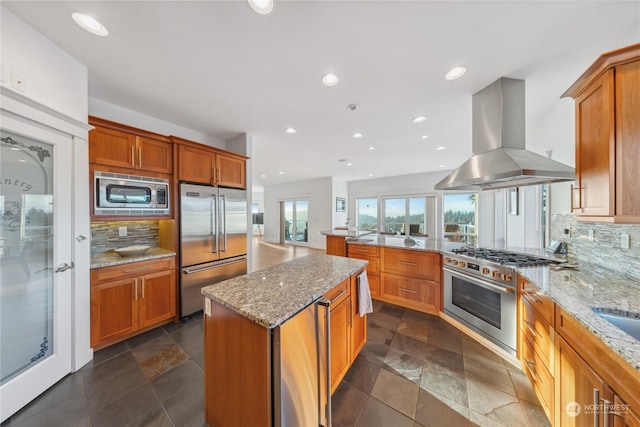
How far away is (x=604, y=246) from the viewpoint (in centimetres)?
178

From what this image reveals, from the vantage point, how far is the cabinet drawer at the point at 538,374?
1.33 meters

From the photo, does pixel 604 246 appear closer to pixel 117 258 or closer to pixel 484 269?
pixel 484 269

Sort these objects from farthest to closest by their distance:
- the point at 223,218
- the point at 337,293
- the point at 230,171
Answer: the point at 230,171, the point at 223,218, the point at 337,293

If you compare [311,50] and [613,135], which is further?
[311,50]

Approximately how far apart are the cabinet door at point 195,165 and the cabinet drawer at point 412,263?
2.70 m

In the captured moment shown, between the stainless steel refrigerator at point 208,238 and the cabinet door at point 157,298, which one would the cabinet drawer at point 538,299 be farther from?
the cabinet door at point 157,298

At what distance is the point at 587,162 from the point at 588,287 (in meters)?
0.83

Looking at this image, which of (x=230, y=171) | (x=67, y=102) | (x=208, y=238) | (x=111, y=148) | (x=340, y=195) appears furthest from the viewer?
(x=340, y=195)

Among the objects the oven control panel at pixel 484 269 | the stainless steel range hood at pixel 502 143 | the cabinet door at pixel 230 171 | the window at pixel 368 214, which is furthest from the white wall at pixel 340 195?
the stainless steel range hood at pixel 502 143

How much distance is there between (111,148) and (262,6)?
2.11 metres

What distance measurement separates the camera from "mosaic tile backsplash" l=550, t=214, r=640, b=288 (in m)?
1.54

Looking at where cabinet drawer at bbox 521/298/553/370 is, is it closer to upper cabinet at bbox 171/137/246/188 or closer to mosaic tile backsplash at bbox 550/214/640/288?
mosaic tile backsplash at bbox 550/214/640/288

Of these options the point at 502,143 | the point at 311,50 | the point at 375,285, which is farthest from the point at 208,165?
the point at 502,143

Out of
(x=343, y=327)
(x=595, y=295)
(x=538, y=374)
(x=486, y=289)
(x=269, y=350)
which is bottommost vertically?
(x=538, y=374)
